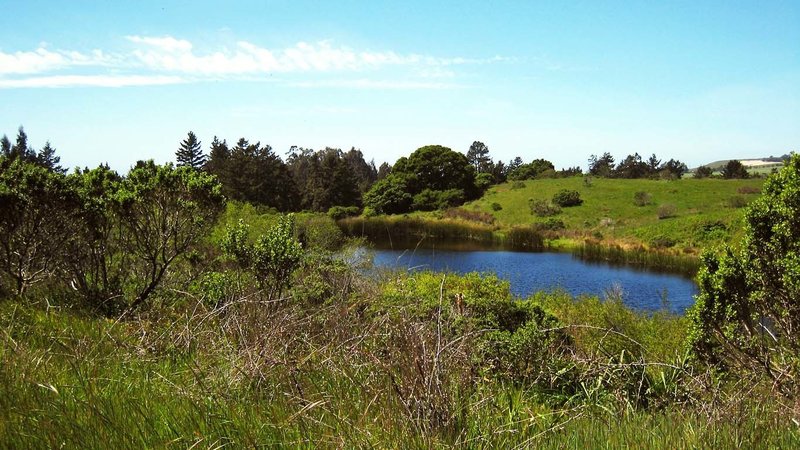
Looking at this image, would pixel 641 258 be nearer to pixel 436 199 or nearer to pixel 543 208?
pixel 543 208

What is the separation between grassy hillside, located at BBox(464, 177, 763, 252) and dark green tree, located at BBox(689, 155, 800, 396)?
30.9 m

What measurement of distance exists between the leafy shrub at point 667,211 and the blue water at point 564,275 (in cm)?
1222

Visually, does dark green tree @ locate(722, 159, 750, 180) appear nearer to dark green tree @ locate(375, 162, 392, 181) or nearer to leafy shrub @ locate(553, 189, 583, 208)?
leafy shrub @ locate(553, 189, 583, 208)

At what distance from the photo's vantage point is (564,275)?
3341 cm

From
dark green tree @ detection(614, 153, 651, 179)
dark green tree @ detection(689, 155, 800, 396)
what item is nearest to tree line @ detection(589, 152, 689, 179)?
dark green tree @ detection(614, 153, 651, 179)

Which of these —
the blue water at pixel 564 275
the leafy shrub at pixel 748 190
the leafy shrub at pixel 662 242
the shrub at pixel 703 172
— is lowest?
the blue water at pixel 564 275

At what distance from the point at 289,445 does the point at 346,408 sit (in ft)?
1.82

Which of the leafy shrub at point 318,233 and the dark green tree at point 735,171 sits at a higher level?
the dark green tree at point 735,171

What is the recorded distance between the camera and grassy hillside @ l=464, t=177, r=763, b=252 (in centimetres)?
4109

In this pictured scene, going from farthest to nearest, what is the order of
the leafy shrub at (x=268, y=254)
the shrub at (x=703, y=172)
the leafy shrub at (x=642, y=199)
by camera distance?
1. the shrub at (x=703, y=172)
2. the leafy shrub at (x=642, y=199)
3. the leafy shrub at (x=268, y=254)

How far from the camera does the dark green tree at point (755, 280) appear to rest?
833 centimetres

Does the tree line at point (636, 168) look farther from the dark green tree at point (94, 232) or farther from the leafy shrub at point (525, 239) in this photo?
the dark green tree at point (94, 232)

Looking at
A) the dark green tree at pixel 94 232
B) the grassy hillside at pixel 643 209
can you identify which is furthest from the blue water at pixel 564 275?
the dark green tree at pixel 94 232

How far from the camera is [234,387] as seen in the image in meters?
2.90
